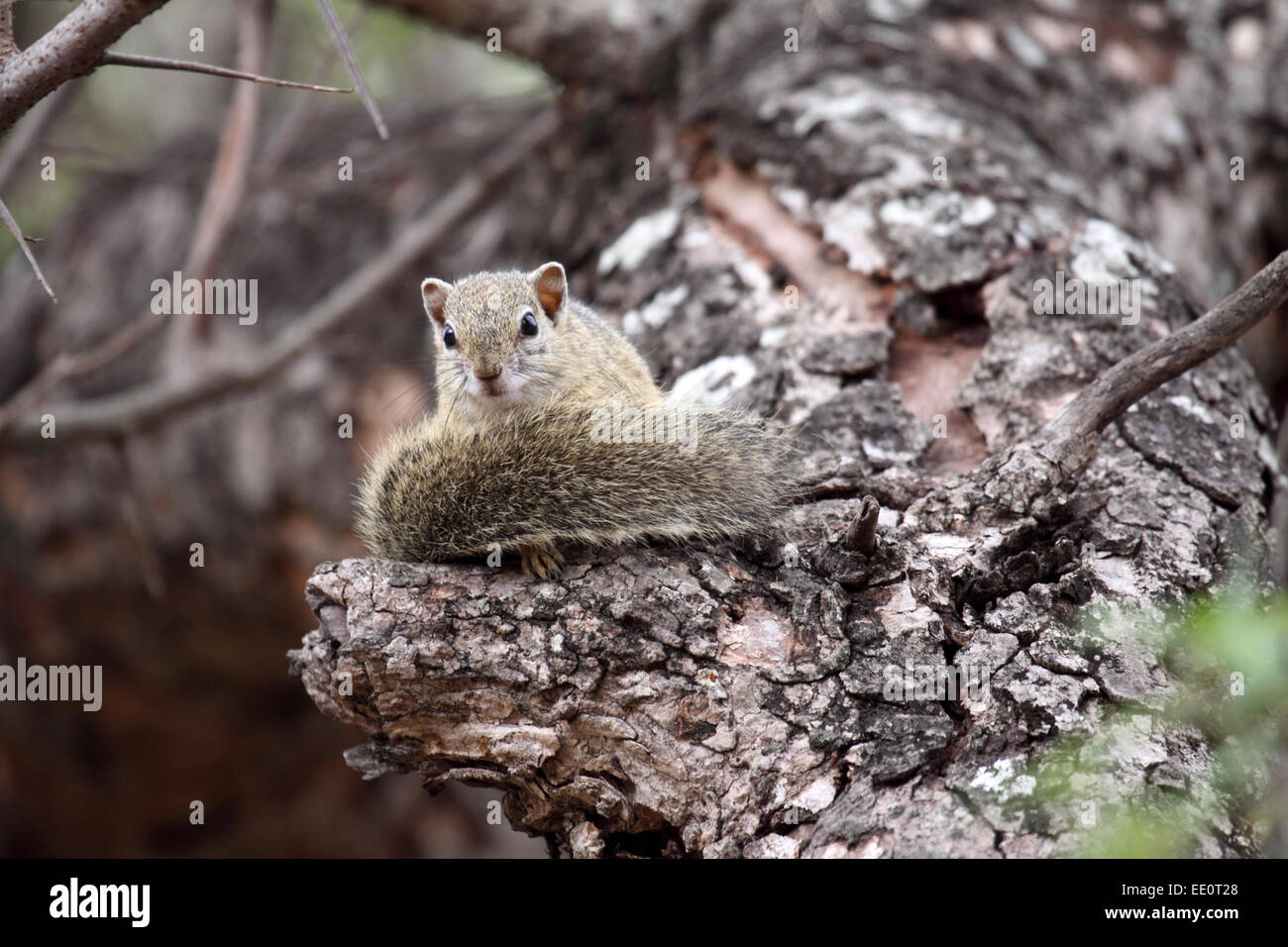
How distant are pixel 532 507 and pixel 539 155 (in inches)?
114

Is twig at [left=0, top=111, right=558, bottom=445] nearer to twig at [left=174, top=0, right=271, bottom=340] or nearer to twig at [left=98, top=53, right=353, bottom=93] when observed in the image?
twig at [left=174, top=0, right=271, bottom=340]

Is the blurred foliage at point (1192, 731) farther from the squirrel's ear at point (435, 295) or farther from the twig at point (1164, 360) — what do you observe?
the squirrel's ear at point (435, 295)

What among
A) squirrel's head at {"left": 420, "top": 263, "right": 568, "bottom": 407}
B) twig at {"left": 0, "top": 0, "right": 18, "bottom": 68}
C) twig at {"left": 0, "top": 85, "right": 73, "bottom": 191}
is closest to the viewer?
twig at {"left": 0, "top": 0, "right": 18, "bottom": 68}

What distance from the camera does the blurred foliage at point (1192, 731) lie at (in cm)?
198

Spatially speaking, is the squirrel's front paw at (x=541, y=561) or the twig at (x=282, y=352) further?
the twig at (x=282, y=352)

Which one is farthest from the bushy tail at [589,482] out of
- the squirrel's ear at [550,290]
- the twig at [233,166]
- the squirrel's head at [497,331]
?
the twig at [233,166]

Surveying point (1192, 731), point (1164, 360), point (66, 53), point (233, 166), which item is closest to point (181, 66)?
point (66, 53)

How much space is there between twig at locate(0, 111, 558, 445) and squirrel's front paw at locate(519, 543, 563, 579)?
2639 mm

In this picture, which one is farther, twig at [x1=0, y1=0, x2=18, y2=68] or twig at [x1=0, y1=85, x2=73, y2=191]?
twig at [x1=0, y1=85, x2=73, y2=191]

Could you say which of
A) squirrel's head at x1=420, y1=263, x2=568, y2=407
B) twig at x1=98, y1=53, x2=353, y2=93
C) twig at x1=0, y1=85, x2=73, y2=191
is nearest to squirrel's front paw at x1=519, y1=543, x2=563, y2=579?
squirrel's head at x1=420, y1=263, x2=568, y2=407

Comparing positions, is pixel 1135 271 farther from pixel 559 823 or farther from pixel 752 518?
pixel 559 823

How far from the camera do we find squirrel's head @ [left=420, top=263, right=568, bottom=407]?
325 centimetres

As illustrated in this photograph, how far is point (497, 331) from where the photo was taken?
333 cm

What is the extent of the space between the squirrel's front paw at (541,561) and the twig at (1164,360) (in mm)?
1133
